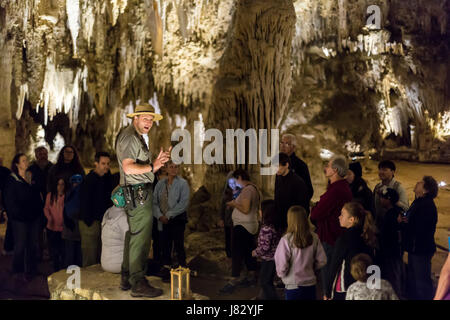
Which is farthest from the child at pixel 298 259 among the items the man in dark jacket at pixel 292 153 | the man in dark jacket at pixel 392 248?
the man in dark jacket at pixel 292 153

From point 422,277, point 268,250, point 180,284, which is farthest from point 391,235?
point 180,284

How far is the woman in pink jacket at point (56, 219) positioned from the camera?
4.21 metres

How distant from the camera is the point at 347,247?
2824mm

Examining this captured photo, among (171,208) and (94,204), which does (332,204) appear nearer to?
(171,208)

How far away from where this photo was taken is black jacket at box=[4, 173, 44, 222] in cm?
404

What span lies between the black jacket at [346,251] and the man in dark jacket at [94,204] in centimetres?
201

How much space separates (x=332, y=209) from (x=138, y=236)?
1416 millimetres

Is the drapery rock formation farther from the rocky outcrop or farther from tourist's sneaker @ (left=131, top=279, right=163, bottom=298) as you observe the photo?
tourist's sneaker @ (left=131, top=279, right=163, bottom=298)

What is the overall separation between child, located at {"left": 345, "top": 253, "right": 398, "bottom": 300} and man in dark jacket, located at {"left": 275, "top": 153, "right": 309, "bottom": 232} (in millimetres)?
962

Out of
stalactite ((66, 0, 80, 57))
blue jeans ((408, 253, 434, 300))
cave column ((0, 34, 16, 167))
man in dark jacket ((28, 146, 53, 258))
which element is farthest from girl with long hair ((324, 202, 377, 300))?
stalactite ((66, 0, 80, 57))

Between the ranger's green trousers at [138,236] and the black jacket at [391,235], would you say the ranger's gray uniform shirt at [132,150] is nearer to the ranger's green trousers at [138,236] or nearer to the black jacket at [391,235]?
the ranger's green trousers at [138,236]

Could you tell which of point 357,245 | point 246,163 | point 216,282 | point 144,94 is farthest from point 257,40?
point 357,245
